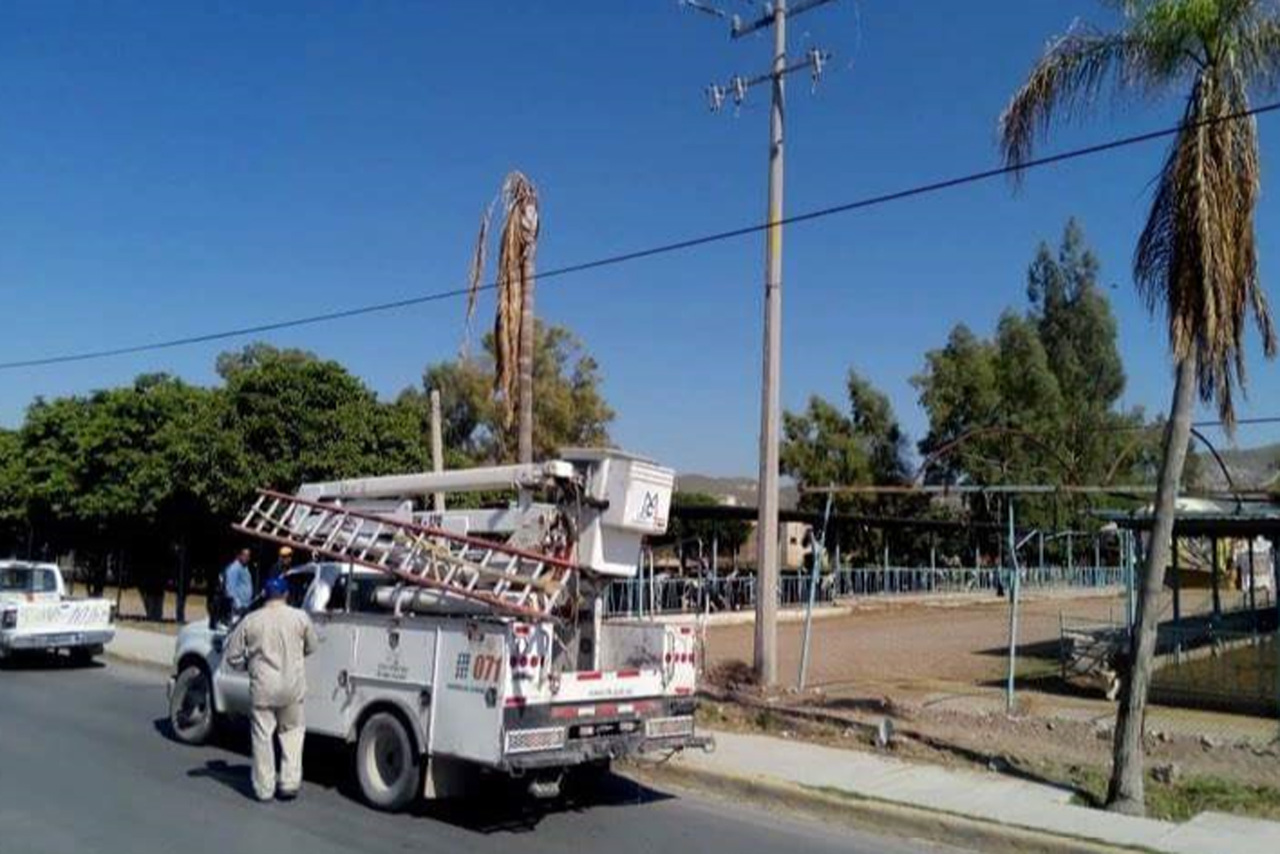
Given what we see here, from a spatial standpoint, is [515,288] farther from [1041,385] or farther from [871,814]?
[1041,385]

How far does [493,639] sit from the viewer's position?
8547 millimetres

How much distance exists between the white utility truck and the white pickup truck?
842cm

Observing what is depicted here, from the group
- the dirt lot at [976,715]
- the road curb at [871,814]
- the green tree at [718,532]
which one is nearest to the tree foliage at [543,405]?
the green tree at [718,532]

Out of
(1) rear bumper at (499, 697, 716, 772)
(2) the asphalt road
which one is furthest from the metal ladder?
(2) the asphalt road

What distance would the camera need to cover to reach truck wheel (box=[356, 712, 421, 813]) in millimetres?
8992

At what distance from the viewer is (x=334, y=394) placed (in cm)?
2453

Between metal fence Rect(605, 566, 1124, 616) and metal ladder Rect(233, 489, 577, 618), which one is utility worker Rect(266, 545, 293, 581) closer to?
metal ladder Rect(233, 489, 577, 618)

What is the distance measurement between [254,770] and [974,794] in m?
5.69

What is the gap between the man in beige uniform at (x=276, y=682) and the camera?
926 centimetres

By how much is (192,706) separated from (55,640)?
756 centimetres

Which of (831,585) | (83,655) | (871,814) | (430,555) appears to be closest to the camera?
(871,814)

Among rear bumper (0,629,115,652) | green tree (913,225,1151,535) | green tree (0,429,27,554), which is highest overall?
green tree (913,225,1151,535)

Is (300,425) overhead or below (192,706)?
overhead

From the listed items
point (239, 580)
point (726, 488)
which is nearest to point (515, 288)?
point (239, 580)
